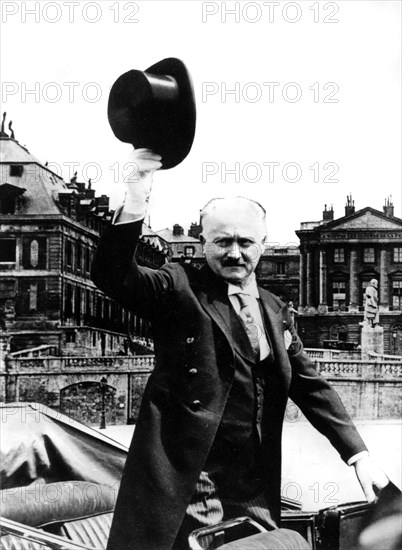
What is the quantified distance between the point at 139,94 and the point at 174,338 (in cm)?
72

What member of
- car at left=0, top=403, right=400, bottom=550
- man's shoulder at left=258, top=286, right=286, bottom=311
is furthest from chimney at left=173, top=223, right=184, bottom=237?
car at left=0, top=403, right=400, bottom=550

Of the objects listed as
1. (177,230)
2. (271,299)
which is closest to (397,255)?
(271,299)

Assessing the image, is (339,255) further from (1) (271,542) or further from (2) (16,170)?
(1) (271,542)

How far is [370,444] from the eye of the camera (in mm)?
2871

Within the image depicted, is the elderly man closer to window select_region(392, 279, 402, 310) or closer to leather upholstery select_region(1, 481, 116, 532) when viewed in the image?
leather upholstery select_region(1, 481, 116, 532)

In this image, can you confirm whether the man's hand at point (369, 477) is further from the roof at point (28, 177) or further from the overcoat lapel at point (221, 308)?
the roof at point (28, 177)

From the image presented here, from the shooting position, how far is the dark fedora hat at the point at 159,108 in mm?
2158

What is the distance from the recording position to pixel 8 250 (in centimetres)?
279

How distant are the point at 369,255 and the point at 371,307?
21 centimetres

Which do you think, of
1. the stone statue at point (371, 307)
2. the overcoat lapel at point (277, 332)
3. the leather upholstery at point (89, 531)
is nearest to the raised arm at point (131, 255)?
the overcoat lapel at point (277, 332)

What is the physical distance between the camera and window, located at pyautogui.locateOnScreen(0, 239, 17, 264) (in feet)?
9.13

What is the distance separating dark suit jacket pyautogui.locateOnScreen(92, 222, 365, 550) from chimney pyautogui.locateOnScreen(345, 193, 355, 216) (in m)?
0.76

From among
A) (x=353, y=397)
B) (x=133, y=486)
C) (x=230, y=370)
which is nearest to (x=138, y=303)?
(x=230, y=370)

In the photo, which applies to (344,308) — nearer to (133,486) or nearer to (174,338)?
(174,338)
